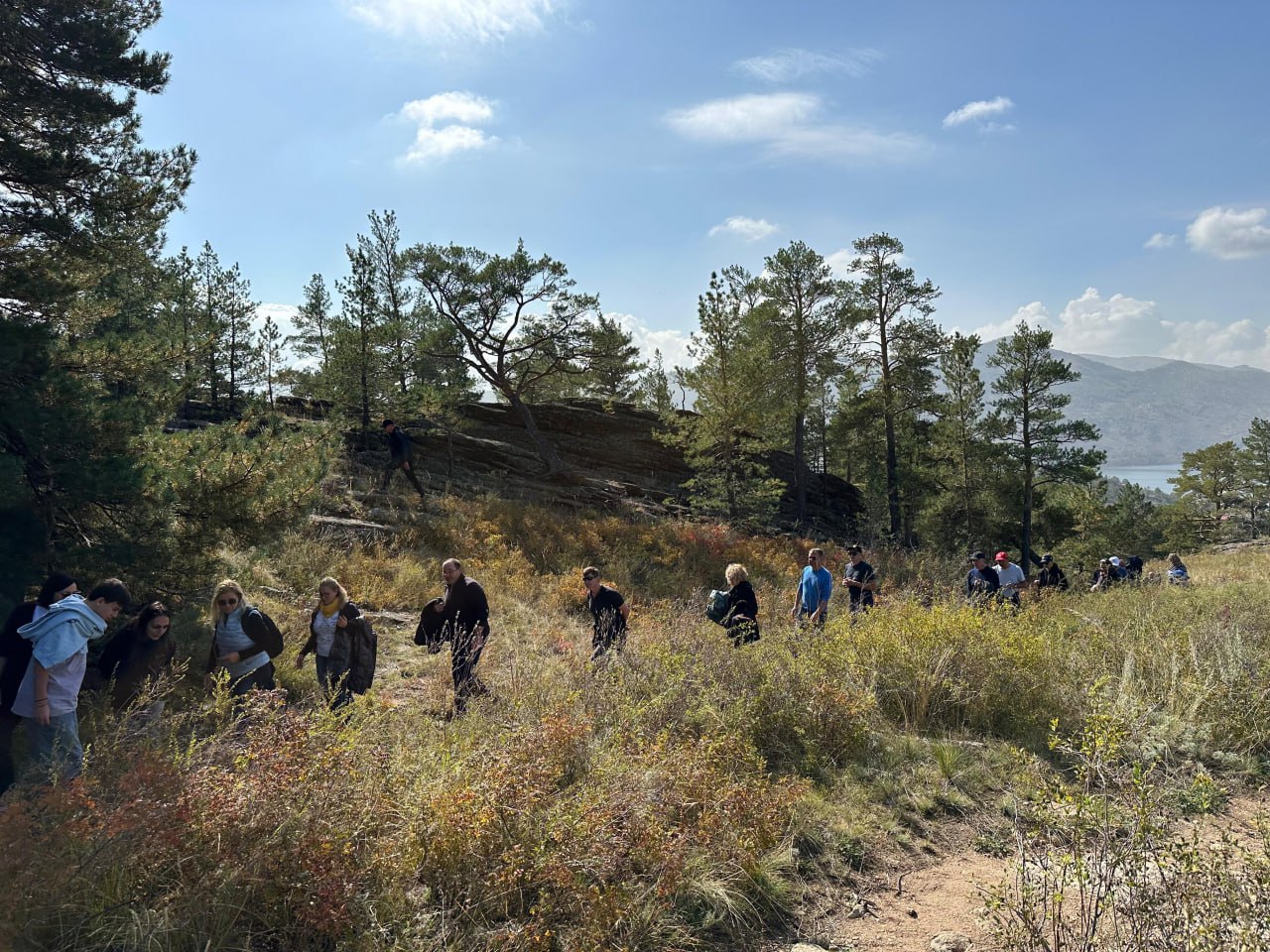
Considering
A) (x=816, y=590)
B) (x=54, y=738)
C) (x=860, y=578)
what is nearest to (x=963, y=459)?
(x=860, y=578)

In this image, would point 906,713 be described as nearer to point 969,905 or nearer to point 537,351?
point 969,905

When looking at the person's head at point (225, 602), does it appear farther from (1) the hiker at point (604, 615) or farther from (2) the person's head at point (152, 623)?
(1) the hiker at point (604, 615)

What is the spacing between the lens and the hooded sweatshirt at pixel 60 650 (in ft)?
14.4

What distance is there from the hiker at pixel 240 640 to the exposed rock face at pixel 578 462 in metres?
13.0

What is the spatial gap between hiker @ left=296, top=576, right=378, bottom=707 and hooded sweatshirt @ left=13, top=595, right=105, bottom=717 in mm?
1799

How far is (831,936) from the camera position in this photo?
3.58m

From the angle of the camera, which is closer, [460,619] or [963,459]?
[460,619]

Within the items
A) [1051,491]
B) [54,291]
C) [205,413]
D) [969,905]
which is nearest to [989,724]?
[969,905]

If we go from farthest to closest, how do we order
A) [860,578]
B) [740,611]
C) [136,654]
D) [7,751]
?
[860,578] → [740,611] → [136,654] → [7,751]

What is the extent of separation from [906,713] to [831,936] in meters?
3.09

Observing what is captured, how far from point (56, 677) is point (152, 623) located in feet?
2.88

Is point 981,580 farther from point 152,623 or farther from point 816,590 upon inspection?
point 152,623

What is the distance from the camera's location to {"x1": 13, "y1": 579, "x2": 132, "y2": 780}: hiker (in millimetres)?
4344

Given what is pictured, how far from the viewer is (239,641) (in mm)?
5797
